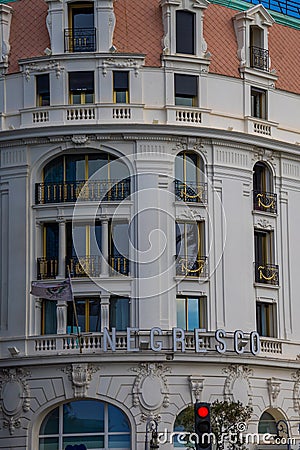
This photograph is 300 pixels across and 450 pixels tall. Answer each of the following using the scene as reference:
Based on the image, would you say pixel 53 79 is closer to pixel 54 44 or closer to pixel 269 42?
pixel 54 44

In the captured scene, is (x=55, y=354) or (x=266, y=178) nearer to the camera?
(x=55, y=354)

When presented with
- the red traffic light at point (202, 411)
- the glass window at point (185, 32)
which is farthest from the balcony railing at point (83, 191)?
the red traffic light at point (202, 411)

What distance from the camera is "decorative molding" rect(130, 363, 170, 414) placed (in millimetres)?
58438

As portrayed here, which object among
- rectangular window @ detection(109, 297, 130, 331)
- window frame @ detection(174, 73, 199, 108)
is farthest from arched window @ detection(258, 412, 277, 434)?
window frame @ detection(174, 73, 199, 108)

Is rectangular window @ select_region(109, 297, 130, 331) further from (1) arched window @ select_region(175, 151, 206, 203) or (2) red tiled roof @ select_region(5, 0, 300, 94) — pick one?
(2) red tiled roof @ select_region(5, 0, 300, 94)

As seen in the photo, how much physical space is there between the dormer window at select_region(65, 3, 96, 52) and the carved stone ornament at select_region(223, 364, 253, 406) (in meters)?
16.4

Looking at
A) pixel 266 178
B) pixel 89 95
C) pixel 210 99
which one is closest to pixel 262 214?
pixel 266 178

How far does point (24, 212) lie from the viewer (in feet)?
201

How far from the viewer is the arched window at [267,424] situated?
201ft

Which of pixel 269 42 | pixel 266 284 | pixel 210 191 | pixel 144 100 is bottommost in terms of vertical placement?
pixel 266 284

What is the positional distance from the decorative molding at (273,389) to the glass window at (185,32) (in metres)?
16.0

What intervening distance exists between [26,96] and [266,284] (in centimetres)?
1444

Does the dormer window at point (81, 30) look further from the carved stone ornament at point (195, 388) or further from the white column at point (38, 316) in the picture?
the carved stone ornament at point (195, 388)

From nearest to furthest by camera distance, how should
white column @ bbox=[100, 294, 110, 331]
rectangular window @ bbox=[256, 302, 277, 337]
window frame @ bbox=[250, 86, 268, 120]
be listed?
white column @ bbox=[100, 294, 110, 331] < rectangular window @ bbox=[256, 302, 277, 337] < window frame @ bbox=[250, 86, 268, 120]
